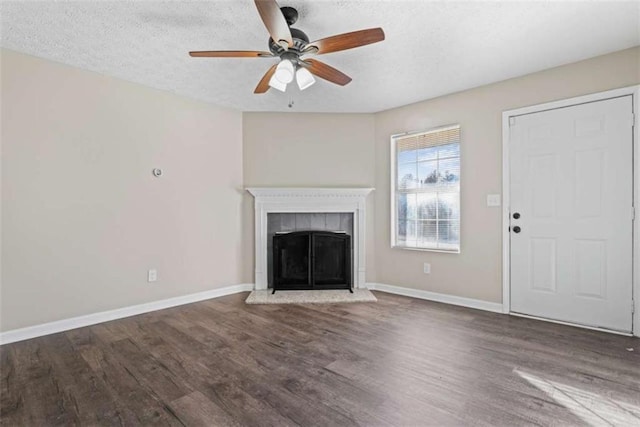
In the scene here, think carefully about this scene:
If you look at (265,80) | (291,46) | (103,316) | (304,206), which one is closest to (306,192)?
(304,206)

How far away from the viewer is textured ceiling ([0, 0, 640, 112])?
2105mm

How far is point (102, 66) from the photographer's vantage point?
294 cm

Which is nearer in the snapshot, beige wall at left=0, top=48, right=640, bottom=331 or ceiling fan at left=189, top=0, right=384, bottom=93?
ceiling fan at left=189, top=0, right=384, bottom=93

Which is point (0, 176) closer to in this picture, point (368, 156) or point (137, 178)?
point (137, 178)

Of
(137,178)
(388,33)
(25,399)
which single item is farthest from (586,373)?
(137,178)

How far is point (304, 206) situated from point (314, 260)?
0.75 metres

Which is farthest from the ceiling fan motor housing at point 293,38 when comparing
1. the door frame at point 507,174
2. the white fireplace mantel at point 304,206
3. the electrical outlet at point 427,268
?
the electrical outlet at point 427,268

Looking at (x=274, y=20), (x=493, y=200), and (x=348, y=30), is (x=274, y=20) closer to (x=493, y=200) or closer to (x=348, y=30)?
(x=348, y=30)

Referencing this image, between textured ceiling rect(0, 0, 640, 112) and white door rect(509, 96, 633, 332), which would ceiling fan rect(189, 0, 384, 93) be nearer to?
textured ceiling rect(0, 0, 640, 112)

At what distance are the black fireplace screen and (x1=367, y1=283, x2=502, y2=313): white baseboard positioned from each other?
0.49m

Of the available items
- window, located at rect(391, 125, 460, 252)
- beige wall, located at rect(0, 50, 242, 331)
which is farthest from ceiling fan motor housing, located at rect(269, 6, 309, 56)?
window, located at rect(391, 125, 460, 252)

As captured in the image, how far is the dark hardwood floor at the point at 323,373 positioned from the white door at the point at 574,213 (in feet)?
0.91

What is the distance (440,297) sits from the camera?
373cm

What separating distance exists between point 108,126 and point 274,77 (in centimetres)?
203
